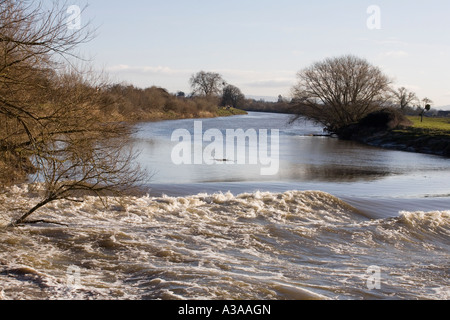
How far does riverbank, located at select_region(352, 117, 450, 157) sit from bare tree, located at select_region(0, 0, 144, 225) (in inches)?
1072

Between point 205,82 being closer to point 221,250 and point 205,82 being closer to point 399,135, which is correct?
point 399,135

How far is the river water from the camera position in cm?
845

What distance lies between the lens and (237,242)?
11.5 metres

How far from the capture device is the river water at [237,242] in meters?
8.45

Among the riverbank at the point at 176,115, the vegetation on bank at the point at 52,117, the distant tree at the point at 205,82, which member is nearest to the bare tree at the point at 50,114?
the vegetation on bank at the point at 52,117

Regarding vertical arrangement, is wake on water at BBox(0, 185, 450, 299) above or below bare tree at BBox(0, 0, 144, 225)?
below

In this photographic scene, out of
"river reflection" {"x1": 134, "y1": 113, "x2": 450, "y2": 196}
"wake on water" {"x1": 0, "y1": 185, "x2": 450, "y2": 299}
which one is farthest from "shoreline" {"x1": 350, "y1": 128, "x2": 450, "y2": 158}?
"wake on water" {"x1": 0, "y1": 185, "x2": 450, "y2": 299}

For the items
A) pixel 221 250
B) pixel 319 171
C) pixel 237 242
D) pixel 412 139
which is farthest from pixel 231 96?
pixel 221 250

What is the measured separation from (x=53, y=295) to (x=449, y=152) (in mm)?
31174

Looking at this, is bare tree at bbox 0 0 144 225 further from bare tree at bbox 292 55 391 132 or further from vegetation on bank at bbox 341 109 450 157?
bare tree at bbox 292 55 391 132

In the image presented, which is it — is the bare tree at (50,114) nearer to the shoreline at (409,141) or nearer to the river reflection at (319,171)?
the river reflection at (319,171)

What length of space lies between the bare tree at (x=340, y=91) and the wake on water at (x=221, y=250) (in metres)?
33.0
